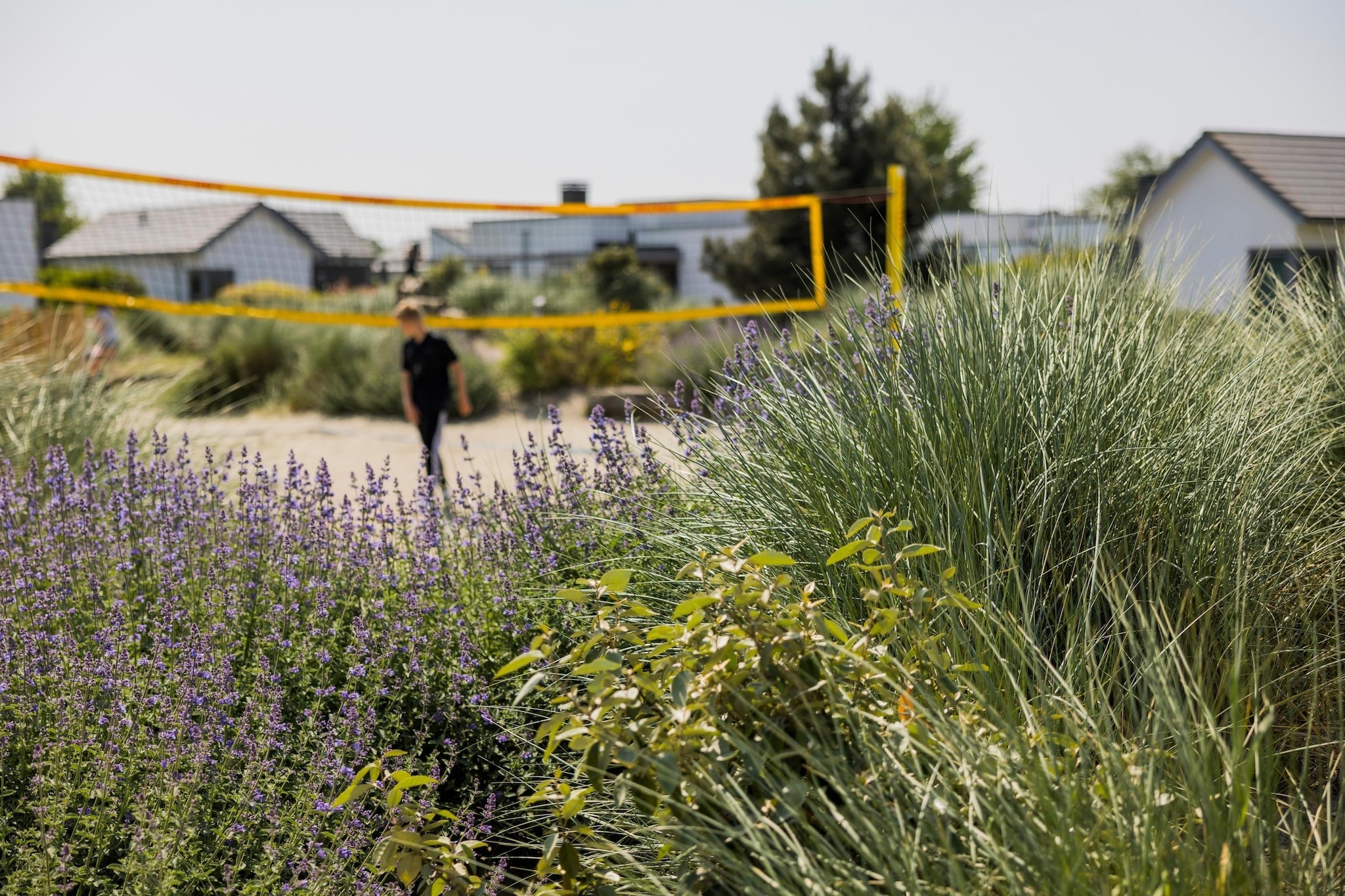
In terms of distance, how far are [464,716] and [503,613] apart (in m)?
0.33

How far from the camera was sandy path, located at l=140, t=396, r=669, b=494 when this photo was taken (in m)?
7.79

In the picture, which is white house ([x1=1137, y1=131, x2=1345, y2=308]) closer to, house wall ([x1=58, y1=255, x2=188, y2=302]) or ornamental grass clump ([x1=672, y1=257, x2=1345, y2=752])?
ornamental grass clump ([x1=672, y1=257, x2=1345, y2=752])

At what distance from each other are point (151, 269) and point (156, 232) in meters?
13.7

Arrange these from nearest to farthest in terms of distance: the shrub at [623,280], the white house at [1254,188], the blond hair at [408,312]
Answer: the blond hair at [408,312], the white house at [1254,188], the shrub at [623,280]

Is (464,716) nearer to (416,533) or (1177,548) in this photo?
(416,533)

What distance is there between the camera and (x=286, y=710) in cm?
322

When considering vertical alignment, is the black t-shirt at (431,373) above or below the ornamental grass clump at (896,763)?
above

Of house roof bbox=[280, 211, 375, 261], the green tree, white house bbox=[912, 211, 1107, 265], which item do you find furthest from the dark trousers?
the green tree

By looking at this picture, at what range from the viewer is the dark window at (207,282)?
167 feet

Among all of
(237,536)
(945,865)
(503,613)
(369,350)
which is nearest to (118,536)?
(237,536)

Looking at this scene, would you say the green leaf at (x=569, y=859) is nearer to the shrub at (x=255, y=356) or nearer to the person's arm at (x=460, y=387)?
the person's arm at (x=460, y=387)

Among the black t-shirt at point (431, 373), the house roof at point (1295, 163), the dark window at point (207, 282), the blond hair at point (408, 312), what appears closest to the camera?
the black t-shirt at point (431, 373)

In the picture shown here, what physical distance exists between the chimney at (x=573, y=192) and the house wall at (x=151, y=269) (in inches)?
1311

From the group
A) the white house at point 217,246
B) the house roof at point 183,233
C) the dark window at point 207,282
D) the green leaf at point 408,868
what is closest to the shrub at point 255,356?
the green leaf at point 408,868
